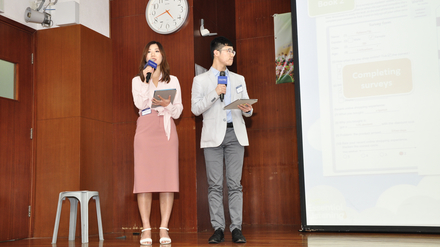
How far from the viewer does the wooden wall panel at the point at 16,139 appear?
12.7 feet

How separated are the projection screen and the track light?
2.51 meters

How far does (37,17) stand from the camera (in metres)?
4.14

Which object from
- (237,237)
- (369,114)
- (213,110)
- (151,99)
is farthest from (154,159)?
(369,114)

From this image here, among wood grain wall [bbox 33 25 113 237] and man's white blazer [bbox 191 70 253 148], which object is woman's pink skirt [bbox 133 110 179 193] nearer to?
man's white blazer [bbox 191 70 253 148]

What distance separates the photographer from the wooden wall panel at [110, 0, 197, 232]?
4.18 metres

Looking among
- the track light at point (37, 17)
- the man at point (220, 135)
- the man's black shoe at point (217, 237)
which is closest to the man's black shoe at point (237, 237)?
the man at point (220, 135)

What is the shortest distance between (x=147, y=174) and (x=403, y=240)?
1.96m

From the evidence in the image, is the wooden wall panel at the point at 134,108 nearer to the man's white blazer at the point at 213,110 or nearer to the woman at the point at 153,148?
the woman at the point at 153,148

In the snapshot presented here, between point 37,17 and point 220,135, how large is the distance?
2295 mm

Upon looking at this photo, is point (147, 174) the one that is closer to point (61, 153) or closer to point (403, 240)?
point (61, 153)

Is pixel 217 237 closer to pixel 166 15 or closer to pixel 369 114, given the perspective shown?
pixel 369 114

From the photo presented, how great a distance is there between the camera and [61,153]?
4.11 m

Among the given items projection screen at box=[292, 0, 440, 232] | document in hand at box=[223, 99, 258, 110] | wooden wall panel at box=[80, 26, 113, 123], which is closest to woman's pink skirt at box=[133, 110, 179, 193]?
document in hand at box=[223, 99, 258, 110]

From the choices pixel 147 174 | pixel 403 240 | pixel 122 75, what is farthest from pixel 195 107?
pixel 403 240
